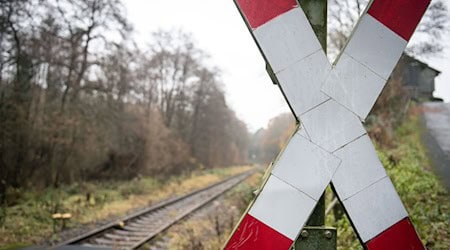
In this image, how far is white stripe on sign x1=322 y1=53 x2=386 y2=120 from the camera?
1146 millimetres

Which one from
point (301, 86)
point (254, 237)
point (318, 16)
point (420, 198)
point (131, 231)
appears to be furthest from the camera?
point (131, 231)

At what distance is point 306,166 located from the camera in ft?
3.55

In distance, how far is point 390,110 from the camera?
48.4 feet

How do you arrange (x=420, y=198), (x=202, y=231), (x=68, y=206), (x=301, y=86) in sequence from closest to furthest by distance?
(x=301, y=86) < (x=420, y=198) < (x=202, y=231) < (x=68, y=206)

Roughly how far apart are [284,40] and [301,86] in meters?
0.16

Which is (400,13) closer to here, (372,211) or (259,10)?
(259,10)

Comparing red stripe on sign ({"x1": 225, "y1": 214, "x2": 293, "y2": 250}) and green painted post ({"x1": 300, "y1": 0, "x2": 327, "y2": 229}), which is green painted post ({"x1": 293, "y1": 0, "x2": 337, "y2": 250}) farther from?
green painted post ({"x1": 300, "y1": 0, "x2": 327, "y2": 229})

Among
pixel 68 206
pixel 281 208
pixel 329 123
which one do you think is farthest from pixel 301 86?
pixel 68 206

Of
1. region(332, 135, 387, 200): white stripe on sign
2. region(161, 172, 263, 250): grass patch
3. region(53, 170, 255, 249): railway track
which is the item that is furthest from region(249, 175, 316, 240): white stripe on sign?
region(53, 170, 255, 249): railway track

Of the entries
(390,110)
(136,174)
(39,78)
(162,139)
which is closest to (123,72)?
(39,78)

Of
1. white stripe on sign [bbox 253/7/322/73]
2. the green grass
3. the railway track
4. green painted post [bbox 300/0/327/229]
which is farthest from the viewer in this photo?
the railway track

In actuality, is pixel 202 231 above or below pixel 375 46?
below

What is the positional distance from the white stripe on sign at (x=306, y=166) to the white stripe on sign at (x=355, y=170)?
0.03 meters

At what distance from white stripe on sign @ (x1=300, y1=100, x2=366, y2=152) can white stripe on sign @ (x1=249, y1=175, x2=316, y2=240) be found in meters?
0.18
